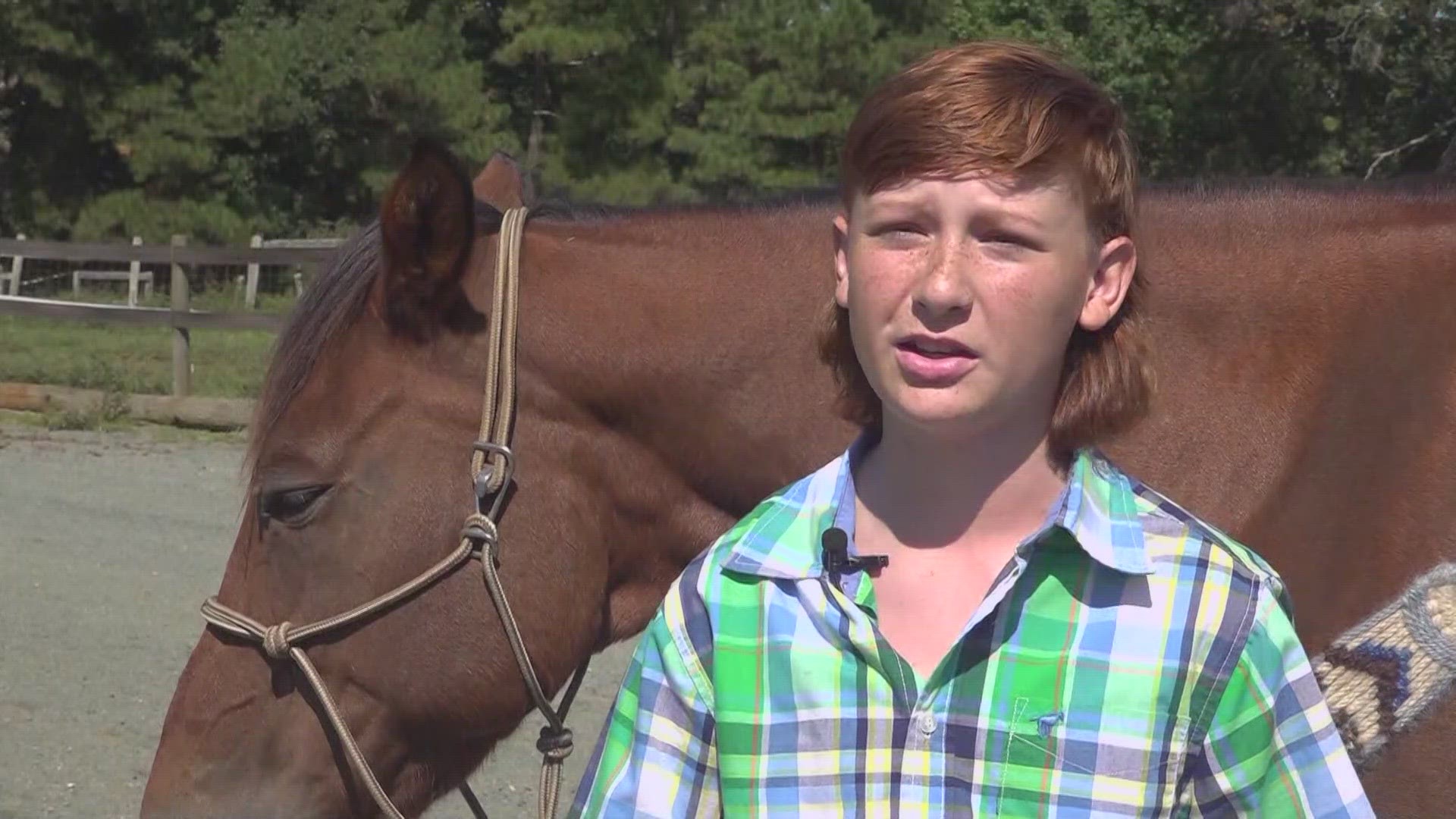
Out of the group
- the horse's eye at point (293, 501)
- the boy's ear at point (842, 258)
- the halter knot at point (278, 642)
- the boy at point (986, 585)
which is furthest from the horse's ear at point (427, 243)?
the boy at point (986, 585)

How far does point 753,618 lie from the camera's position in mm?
1469

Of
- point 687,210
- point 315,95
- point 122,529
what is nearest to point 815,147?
point 315,95

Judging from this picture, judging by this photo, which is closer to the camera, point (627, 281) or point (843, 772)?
point (843, 772)

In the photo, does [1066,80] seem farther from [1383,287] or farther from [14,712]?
[14,712]

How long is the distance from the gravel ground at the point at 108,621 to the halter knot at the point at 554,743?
1.72 ft

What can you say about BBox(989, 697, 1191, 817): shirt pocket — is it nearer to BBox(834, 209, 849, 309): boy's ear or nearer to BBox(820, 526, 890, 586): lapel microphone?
BBox(820, 526, 890, 586): lapel microphone

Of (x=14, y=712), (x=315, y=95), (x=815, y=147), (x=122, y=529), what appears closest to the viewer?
(x=14, y=712)

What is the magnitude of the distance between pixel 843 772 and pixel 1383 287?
137 cm

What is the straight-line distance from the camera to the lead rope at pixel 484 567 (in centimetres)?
234

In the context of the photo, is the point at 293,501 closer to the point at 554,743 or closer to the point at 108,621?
the point at 554,743

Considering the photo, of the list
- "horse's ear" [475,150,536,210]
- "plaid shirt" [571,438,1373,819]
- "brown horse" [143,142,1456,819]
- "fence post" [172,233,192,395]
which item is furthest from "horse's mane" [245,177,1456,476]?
"fence post" [172,233,192,395]

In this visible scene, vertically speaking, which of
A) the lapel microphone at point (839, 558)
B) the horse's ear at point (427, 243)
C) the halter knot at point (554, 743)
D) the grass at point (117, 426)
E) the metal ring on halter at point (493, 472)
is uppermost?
the horse's ear at point (427, 243)

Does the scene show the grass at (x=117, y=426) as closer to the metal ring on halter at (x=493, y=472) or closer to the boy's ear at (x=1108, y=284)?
the metal ring on halter at (x=493, y=472)

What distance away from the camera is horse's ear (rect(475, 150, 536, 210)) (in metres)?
2.83
